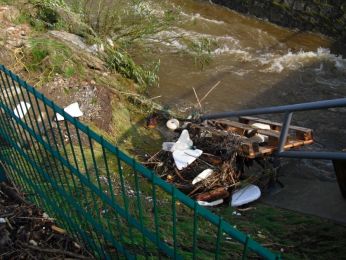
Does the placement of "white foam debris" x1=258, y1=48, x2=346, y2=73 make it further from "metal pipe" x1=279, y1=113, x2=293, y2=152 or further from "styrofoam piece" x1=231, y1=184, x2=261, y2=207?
"metal pipe" x1=279, y1=113, x2=293, y2=152

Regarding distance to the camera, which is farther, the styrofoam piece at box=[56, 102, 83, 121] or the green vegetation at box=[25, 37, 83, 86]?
the green vegetation at box=[25, 37, 83, 86]

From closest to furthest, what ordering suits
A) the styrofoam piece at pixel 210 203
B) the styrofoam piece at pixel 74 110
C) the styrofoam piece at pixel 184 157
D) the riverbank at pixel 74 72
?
the styrofoam piece at pixel 210 203
the styrofoam piece at pixel 184 157
the styrofoam piece at pixel 74 110
the riverbank at pixel 74 72

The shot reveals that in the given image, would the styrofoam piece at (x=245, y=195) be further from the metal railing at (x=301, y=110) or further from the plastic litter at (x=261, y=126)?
the plastic litter at (x=261, y=126)

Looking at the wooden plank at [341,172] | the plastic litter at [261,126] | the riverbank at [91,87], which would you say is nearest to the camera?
the wooden plank at [341,172]

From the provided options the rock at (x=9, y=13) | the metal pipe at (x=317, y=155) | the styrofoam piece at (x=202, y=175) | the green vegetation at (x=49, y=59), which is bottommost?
the styrofoam piece at (x=202, y=175)

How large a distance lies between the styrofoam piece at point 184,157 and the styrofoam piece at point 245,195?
1.93ft

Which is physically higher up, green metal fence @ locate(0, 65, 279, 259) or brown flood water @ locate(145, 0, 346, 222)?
green metal fence @ locate(0, 65, 279, 259)

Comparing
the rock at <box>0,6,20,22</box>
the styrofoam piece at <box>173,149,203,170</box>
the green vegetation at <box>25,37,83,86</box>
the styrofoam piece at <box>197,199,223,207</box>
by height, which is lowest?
the styrofoam piece at <box>197,199,223,207</box>

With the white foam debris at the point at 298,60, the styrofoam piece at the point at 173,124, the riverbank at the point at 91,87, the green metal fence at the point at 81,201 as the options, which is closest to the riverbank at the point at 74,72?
the riverbank at the point at 91,87

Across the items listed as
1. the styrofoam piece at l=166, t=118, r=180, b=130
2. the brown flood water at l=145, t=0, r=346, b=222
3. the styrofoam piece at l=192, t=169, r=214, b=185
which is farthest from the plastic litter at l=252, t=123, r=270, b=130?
the styrofoam piece at l=166, t=118, r=180, b=130

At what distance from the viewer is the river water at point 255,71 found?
668cm

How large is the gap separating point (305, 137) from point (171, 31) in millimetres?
5571

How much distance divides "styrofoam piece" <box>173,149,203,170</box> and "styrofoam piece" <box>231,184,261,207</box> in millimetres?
587

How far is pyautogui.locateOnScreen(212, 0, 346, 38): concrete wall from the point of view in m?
9.04
